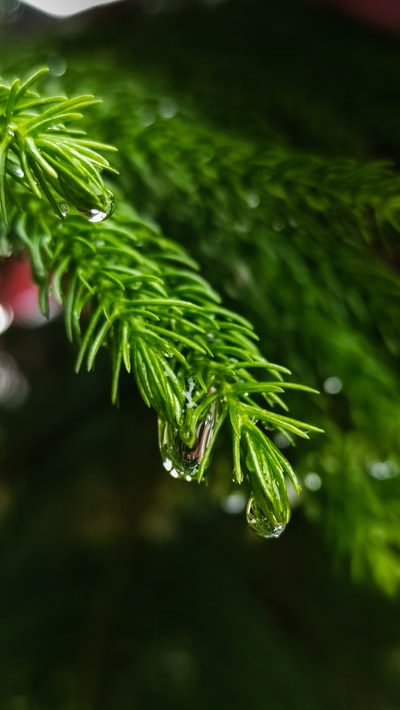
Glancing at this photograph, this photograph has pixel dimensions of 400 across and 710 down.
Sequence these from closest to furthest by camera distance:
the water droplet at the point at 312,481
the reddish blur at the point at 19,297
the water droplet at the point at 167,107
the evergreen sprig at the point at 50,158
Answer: the evergreen sprig at the point at 50,158, the water droplet at the point at 312,481, the water droplet at the point at 167,107, the reddish blur at the point at 19,297

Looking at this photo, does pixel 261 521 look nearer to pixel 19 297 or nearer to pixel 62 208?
pixel 62 208

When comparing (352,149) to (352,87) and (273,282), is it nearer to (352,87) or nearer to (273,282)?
(352,87)

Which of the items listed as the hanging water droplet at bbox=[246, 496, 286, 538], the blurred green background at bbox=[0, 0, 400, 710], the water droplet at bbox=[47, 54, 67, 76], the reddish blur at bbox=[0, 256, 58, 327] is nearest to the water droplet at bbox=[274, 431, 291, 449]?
the blurred green background at bbox=[0, 0, 400, 710]

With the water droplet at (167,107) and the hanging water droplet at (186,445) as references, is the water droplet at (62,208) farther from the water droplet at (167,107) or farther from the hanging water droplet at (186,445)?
the water droplet at (167,107)

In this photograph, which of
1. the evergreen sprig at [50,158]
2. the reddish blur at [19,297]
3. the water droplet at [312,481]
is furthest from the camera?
the reddish blur at [19,297]

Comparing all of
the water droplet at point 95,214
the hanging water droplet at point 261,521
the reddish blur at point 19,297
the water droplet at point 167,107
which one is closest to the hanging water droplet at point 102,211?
the water droplet at point 95,214

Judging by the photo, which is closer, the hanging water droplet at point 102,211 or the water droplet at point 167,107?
the hanging water droplet at point 102,211

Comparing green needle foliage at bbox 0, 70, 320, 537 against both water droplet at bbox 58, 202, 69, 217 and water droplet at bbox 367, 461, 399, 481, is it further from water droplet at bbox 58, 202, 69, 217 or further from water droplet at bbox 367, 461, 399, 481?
water droplet at bbox 367, 461, 399, 481

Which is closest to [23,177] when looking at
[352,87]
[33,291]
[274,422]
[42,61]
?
[274,422]
